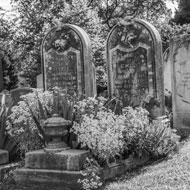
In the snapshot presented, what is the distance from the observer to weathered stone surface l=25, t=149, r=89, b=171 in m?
4.59

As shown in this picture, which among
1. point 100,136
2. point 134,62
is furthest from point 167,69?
point 100,136

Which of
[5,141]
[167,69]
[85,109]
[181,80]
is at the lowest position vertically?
[5,141]

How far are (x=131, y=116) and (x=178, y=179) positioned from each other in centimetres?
129

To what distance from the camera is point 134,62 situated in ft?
Result: 26.4

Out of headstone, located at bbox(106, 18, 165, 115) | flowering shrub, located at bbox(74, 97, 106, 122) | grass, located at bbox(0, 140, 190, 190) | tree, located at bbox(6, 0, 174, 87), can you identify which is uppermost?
tree, located at bbox(6, 0, 174, 87)

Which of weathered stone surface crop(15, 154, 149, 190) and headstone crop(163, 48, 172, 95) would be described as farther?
headstone crop(163, 48, 172, 95)

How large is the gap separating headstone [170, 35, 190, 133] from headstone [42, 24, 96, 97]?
1.94 meters

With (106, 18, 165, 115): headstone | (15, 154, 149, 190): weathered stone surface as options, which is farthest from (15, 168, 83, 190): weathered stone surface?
(106, 18, 165, 115): headstone

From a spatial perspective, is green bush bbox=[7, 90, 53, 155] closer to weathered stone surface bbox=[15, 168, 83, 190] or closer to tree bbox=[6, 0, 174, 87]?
weathered stone surface bbox=[15, 168, 83, 190]

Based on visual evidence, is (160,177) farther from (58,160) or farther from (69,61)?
(69,61)

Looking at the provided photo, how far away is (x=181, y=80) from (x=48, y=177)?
15.7 feet

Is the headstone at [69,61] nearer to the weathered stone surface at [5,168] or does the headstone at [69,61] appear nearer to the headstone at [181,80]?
the headstone at [181,80]

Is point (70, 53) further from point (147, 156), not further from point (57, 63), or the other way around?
point (147, 156)

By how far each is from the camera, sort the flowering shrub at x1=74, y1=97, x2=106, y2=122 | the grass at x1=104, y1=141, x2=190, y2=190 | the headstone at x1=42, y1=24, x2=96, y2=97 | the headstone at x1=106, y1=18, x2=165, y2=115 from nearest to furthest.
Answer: the grass at x1=104, y1=141, x2=190, y2=190, the flowering shrub at x1=74, y1=97, x2=106, y2=122, the headstone at x1=106, y1=18, x2=165, y2=115, the headstone at x1=42, y1=24, x2=96, y2=97
